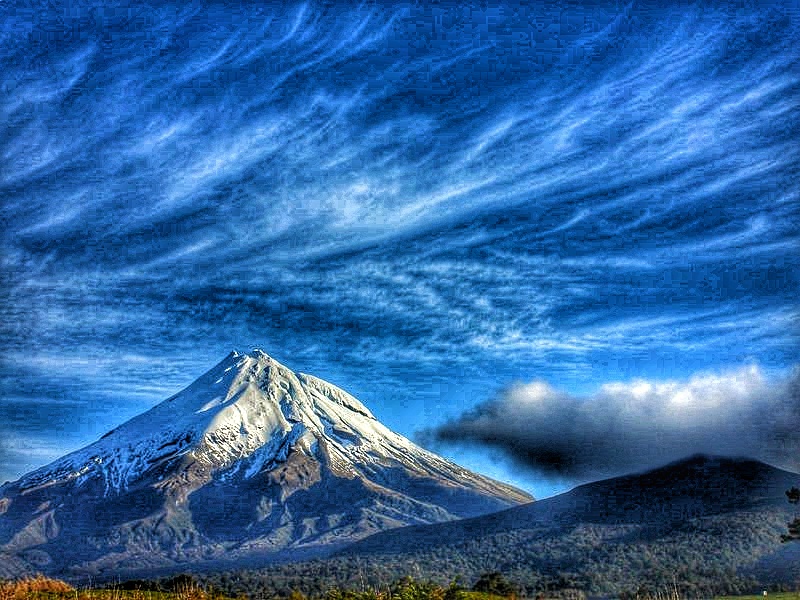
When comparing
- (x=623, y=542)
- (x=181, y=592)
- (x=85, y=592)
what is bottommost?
(x=181, y=592)

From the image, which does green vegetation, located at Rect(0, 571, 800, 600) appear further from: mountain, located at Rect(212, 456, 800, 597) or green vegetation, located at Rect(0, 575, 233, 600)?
mountain, located at Rect(212, 456, 800, 597)

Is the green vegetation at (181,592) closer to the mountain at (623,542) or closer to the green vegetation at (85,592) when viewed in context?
the green vegetation at (85,592)

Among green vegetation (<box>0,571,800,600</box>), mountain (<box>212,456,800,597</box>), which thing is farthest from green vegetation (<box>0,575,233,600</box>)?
mountain (<box>212,456,800,597</box>)

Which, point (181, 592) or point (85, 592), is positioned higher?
point (85, 592)

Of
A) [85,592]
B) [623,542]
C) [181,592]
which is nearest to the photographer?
[85,592]

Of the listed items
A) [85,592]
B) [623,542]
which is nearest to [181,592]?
[85,592]

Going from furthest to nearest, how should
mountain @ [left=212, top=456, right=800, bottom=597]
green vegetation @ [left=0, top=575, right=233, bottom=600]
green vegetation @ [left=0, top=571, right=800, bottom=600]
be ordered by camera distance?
mountain @ [left=212, top=456, right=800, bottom=597]
green vegetation @ [left=0, top=575, right=233, bottom=600]
green vegetation @ [left=0, top=571, right=800, bottom=600]

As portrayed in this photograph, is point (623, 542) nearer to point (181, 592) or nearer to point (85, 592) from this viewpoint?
point (181, 592)

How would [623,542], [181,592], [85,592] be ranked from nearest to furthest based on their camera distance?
1. [85,592]
2. [181,592]
3. [623,542]
